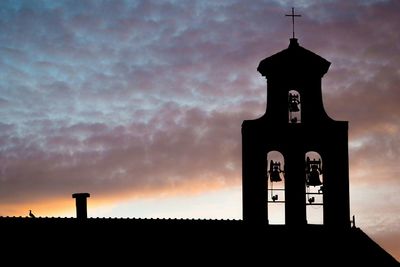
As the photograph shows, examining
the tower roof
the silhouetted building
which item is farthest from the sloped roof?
the tower roof

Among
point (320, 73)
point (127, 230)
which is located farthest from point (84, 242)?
point (320, 73)

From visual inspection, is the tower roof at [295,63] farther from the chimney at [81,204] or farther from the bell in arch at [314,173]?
the chimney at [81,204]

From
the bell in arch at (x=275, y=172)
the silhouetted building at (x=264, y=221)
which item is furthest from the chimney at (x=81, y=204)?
the bell in arch at (x=275, y=172)

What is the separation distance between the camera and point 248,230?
2989cm

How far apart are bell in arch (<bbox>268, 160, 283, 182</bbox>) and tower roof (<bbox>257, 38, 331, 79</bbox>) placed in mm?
2475

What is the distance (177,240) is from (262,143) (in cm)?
366

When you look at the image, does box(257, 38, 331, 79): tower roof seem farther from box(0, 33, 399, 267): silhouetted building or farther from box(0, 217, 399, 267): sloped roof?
box(0, 217, 399, 267): sloped roof

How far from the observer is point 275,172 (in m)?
29.6

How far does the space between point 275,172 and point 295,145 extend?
906mm

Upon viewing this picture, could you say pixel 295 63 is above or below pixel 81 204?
above

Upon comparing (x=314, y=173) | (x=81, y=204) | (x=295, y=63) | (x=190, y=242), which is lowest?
(x=190, y=242)

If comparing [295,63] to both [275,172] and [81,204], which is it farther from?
[81,204]

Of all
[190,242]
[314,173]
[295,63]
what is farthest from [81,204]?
[295,63]

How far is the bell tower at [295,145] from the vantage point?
29.2m
